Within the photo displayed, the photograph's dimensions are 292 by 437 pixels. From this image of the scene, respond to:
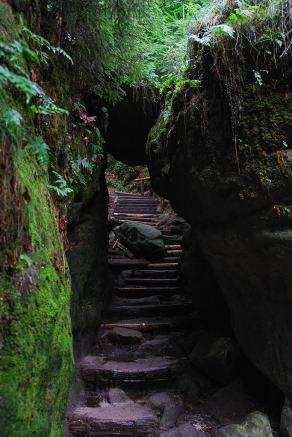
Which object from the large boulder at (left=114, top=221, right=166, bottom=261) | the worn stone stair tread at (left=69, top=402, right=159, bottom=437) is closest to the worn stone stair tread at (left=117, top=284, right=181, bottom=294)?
the large boulder at (left=114, top=221, right=166, bottom=261)

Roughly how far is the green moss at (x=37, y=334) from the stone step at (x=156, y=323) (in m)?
4.89

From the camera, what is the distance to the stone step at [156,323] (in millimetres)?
7992

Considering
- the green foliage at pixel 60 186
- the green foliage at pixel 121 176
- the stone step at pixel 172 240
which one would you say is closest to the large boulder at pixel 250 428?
the green foliage at pixel 60 186

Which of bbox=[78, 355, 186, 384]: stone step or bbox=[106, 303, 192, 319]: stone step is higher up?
bbox=[106, 303, 192, 319]: stone step

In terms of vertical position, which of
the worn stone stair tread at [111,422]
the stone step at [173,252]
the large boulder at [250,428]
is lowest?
the worn stone stair tread at [111,422]

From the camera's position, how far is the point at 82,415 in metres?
5.61

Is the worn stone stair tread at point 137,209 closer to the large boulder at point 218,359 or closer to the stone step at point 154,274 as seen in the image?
the stone step at point 154,274

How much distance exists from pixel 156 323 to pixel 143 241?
3.71m

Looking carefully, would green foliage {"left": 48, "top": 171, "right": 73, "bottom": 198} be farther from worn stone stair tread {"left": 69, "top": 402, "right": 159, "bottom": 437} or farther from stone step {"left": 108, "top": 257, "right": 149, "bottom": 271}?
stone step {"left": 108, "top": 257, "right": 149, "bottom": 271}

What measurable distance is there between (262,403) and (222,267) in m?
1.96

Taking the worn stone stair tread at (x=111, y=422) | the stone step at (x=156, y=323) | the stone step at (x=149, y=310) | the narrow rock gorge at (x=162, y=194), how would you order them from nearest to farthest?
the narrow rock gorge at (x=162, y=194) → the worn stone stair tread at (x=111, y=422) → the stone step at (x=156, y=323) → the stone step at (x=149, y=310)

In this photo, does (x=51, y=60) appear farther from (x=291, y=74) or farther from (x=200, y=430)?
(x=200, y=430)

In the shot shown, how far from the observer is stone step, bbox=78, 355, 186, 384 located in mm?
6469

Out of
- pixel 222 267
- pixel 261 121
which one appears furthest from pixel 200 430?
pixel 261 121
